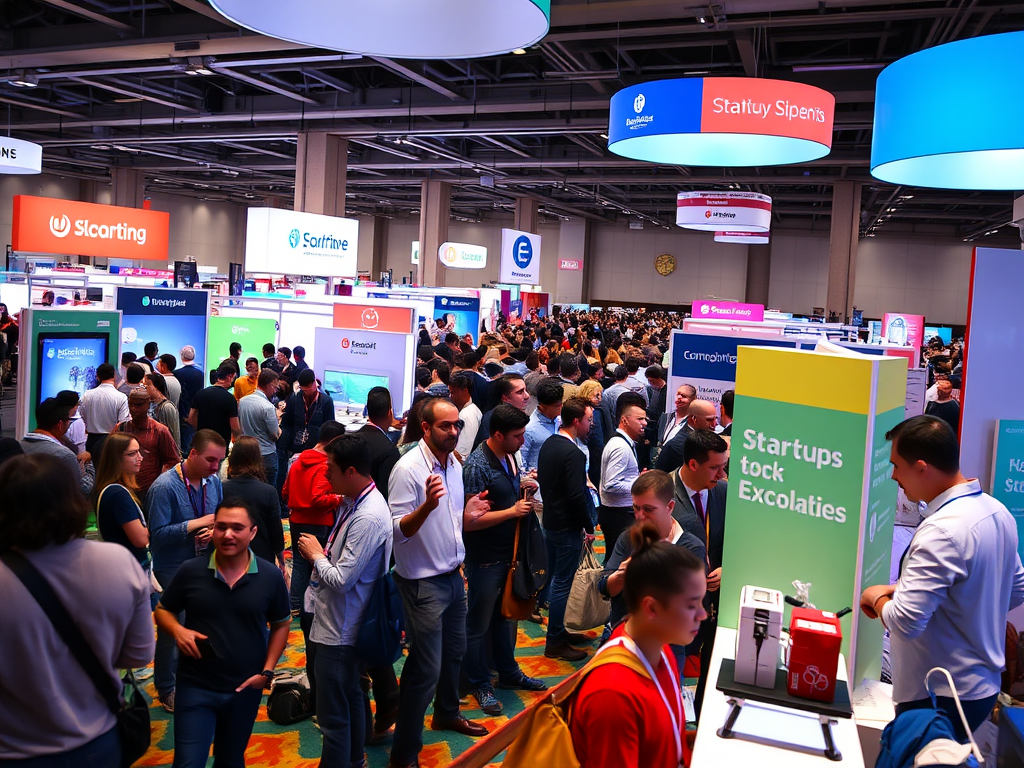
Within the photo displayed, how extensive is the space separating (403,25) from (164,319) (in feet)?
23.5

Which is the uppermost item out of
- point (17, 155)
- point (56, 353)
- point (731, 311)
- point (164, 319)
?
point (17, 155)

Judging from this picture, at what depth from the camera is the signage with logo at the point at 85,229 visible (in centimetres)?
1405

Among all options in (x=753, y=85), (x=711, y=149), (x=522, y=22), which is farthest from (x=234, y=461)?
(x=711, y=149)

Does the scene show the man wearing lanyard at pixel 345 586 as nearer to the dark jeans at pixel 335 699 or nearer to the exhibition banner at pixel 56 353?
the dark jeans at pixel 335 699

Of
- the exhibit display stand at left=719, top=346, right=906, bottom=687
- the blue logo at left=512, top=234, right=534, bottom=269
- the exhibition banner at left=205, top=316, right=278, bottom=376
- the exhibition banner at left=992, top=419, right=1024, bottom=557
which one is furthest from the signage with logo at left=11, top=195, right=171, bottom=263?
the exhibition banner at left=992, top=419, right=1024, bottom=557

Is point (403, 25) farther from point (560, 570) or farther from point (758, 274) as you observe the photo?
point (758, 274)

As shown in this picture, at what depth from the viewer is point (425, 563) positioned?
360cm

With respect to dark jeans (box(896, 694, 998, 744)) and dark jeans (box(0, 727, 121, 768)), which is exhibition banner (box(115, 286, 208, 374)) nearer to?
dark jeans (box(0, 727, 121, 768))

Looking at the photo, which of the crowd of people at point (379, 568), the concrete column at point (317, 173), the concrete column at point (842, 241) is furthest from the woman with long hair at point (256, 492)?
the concrete column at point (842, 241)

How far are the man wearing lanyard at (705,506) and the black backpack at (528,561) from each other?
824 millimetres

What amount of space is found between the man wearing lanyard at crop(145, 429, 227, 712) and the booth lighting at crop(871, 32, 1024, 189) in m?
3.21

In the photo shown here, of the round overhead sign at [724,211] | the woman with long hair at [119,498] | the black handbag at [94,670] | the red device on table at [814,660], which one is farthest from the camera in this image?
the round overhead sign at [724,211]

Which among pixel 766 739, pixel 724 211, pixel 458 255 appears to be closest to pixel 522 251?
pixel 458 255

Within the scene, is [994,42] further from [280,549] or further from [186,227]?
[186,227]
